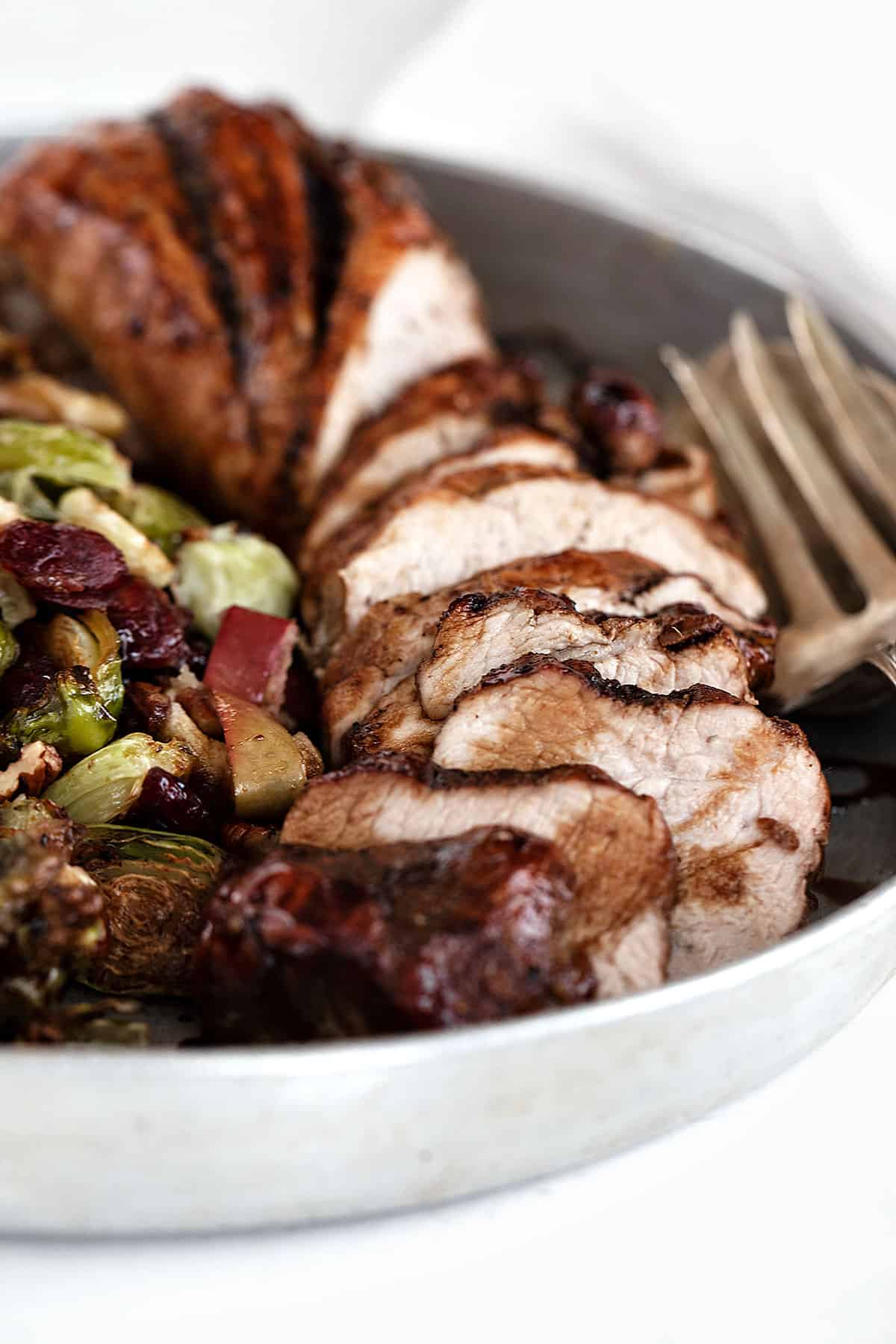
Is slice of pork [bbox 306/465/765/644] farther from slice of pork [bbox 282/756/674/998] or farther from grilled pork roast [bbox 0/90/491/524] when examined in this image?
slice of pork [bbox 282/756/674/998]

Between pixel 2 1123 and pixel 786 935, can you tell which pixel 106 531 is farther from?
pixel 786 935

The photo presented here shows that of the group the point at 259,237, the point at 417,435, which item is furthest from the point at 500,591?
the point at 259,237

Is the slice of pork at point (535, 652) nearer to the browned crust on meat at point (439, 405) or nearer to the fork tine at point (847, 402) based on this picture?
the browned crust on meat at point (439, 405)

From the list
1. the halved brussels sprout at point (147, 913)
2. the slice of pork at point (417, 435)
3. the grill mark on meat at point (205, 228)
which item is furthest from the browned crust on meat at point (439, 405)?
the halved brussels sprout at point (147, 913)

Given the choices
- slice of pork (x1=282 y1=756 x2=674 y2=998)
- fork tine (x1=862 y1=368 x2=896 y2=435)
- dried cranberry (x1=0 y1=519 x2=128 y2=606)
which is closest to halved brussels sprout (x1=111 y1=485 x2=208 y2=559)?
dried cranberry (x1=0 y1=519 x2=128 y2=606)

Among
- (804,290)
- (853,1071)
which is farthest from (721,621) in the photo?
(804,290)

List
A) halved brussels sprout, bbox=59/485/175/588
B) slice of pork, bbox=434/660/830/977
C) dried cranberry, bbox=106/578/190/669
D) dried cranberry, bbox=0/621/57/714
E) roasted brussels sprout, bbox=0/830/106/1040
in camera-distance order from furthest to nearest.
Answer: halved brussels sprout, bbox=59/485/175/588 → dried cranberry, bbox=106/578/190/669 → dried cranberry, bbox=0/621/57/714 → slice of pork, bbox=434/660/830/977 → roasted brussels sprout, bbox=0/830/106/1040
